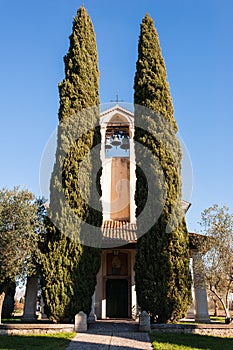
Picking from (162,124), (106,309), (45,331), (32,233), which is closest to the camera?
(45,331)

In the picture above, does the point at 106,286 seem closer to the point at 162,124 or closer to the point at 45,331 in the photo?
the point at 45,331

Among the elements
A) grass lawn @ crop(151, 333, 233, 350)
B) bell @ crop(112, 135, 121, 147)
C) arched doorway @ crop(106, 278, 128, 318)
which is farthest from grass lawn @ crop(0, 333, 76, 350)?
Answer: bell @ crop(112, 135, 121, 147)

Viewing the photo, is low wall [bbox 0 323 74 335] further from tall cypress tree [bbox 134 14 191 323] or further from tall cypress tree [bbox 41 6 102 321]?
tall cypress tree [bbox 134 14 191 323]

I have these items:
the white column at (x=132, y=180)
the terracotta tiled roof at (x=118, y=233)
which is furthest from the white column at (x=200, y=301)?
the white column at (x=132, y=180)

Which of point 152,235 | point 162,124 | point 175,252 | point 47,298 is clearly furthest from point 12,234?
point 162,124

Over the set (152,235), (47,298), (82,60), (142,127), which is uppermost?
(82,60)

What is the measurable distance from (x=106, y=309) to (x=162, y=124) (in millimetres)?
10097

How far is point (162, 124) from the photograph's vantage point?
14.3 m

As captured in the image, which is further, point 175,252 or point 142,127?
point 142,127

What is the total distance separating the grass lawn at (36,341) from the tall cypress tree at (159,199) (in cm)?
341

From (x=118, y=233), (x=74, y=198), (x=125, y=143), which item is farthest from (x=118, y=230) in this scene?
(x=125, y=143)

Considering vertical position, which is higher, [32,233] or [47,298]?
[32,233]

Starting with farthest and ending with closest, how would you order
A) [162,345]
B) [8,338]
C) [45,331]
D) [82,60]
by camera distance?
1. [82,60]
2. [45,331]
3. [8,338]
4. [162,345]

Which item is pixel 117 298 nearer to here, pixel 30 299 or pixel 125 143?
pixel 30 299
